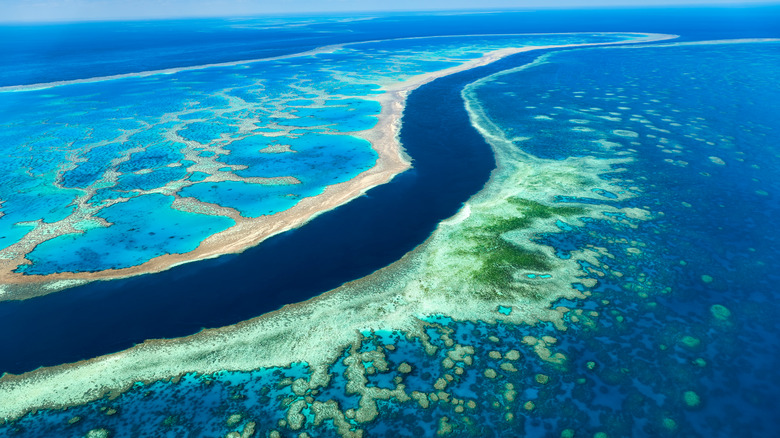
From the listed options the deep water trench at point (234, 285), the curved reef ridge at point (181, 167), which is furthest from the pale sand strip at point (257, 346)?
the curved reef ridge at point (181, 167)

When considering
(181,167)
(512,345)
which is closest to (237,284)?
(512,345)

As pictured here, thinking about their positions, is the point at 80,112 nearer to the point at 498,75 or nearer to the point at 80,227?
the point at 80,227

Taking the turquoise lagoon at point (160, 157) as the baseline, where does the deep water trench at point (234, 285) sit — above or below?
below

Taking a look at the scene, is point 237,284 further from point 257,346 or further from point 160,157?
point 160,157

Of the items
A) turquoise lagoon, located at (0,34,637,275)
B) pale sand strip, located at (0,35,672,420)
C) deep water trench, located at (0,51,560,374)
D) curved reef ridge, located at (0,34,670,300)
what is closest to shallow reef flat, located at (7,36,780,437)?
pale sand strip, located at (0,35,672,420)

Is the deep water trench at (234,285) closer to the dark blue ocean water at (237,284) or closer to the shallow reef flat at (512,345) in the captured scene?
the dark blue ocean water at (237,284)

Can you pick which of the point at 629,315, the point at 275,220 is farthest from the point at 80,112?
the point at 629,315
